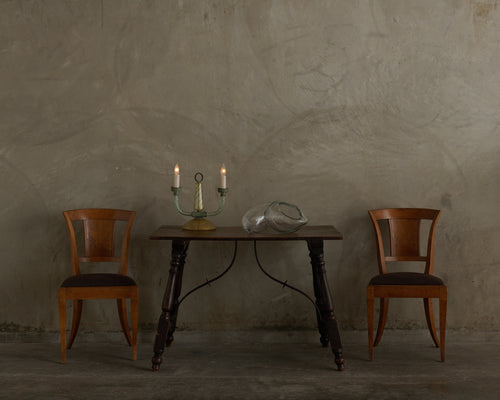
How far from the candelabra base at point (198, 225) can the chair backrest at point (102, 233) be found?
0.40 metres

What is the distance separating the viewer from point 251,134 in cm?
374

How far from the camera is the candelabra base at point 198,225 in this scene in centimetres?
344

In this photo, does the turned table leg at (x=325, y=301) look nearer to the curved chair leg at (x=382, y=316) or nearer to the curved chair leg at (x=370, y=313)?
the curved chair leg at (x=370, y=313)

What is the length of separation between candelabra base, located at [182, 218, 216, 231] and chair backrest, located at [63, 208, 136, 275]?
1.32 ft

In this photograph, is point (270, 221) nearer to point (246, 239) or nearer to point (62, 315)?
point (246, 239)

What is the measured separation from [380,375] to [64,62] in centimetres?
278

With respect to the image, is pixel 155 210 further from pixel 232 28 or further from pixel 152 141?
pixel 232 28

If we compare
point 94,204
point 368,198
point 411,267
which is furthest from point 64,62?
point 411,267

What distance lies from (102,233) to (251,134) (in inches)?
46.0

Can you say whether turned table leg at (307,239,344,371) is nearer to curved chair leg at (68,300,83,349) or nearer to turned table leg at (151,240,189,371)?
turned table leg at (151,240,189,371)

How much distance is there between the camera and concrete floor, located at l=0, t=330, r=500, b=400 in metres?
2.88

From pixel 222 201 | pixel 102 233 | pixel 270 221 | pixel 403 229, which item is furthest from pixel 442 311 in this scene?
pixel 102 233

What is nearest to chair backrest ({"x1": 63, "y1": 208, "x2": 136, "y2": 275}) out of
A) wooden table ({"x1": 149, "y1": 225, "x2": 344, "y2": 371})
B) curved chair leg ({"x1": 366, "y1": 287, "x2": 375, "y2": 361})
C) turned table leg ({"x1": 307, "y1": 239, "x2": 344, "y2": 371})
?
wooden table ({"x1": 149, "y1": 225, "x2": 344, "y2": 371})

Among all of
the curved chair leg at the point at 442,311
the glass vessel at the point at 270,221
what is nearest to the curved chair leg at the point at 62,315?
the glass vessel at the point at 270,221
